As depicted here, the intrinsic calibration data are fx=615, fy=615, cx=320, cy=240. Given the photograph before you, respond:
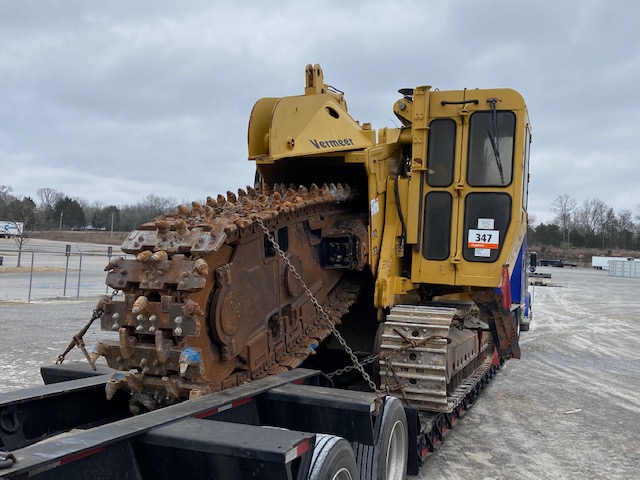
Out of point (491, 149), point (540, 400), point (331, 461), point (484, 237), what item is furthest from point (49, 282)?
point (331, 461)

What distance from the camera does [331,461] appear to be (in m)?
3.73

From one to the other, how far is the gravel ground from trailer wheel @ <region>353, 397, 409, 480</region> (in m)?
0.59

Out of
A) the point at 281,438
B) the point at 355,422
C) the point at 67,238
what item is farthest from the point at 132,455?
the point at 67,238

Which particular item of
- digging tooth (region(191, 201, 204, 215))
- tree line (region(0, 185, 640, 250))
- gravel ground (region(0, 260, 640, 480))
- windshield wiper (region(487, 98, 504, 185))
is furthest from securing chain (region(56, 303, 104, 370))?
tree line (region(0, 185, 640, 250))

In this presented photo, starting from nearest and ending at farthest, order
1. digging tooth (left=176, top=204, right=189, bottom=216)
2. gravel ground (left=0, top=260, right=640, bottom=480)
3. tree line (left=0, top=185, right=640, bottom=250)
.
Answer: digging tooth (left=176, top=204, right=189, bottom=216) < gravel ground (left=0, top=260, right=640, bottom=480) < tree line (left=0, top=185, right=640, bottom=250)

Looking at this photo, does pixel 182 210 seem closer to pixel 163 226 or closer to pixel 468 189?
pixel 163 226

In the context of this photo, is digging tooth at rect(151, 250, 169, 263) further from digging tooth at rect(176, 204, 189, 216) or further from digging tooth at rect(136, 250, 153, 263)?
digging tooth at rect(176, 204, 189, 216)

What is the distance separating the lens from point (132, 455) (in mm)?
3383

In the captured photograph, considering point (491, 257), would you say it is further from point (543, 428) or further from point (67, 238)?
point (67, 238)

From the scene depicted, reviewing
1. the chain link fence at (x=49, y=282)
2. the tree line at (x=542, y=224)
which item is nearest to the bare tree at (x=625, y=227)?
the tree line at (x=542, y=224)

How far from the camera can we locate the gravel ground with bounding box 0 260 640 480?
6.21 m

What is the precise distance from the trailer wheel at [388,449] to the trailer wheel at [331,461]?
0.66m

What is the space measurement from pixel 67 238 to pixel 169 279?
2907 inches

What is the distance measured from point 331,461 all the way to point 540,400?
625 cm
